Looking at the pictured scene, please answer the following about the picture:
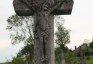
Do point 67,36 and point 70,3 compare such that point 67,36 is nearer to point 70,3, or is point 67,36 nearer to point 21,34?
point 21,34

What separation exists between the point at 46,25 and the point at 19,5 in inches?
40.4

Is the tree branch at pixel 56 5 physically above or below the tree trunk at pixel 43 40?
above

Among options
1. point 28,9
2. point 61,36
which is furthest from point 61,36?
point 28,9

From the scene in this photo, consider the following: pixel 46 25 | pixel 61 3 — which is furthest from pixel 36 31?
pixel 61 3

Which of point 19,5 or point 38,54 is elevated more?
point 19,5

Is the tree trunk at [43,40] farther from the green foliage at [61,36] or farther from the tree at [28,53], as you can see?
the green foliage at [61,36]

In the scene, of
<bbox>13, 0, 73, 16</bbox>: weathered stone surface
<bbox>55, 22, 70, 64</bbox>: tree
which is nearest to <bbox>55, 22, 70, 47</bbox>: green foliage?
<bbox>55, 22, 70, 64</bbox>: tree

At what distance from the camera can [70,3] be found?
11.1 meters

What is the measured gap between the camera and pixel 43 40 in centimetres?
1078

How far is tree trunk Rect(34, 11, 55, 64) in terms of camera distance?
10742mm

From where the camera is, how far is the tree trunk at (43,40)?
10.7m

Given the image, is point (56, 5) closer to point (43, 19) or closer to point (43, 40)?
point (43, 19)

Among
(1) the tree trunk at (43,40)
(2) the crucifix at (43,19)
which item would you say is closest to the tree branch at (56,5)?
(2) the crucifix at (43,19)

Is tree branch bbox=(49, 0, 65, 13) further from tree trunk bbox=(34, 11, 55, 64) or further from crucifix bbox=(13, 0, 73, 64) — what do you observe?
tree trunk bbox=(34, 11, 55, 64)
